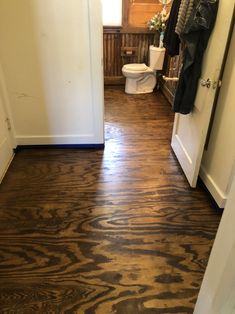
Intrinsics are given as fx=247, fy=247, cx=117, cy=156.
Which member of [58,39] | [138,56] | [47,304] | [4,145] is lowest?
[47,304]

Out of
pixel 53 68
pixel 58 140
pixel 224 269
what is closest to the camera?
pixel 224 269

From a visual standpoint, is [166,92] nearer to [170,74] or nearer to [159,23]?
[170,74]

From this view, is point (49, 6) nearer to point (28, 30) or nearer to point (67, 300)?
point (28, 30)

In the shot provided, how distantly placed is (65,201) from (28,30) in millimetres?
1488

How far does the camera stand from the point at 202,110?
6.09ft

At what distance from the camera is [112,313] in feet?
4.19

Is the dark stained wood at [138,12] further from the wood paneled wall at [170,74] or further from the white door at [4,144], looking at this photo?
the white door at [4,144]

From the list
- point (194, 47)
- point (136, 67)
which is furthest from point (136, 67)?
point (194, 47)

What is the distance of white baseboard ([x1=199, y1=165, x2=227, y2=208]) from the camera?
1868 mm

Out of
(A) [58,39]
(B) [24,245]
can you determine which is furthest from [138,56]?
(B) [24,245]

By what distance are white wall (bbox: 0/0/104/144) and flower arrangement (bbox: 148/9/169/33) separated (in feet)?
6.75

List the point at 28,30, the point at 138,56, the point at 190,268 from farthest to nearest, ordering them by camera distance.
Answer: the point at 138,56 < the point at 28,30 < the point at 190,268

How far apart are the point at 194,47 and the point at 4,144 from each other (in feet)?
6.07

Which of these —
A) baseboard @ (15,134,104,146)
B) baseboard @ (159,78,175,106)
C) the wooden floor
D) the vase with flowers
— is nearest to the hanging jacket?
the wooden floor
